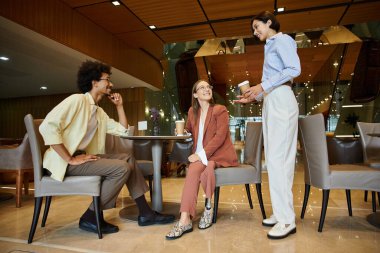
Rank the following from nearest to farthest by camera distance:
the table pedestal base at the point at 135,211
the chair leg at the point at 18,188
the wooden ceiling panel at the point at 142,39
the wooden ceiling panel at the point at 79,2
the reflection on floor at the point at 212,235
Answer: the reflection on floor at the point at 212,235, the table pedestal base at the point at 135,211, the chair leg at the point at 18,188, the wooden ceiling panel at the point at 79,2, the wooden ceiling panel at the point at 142,39

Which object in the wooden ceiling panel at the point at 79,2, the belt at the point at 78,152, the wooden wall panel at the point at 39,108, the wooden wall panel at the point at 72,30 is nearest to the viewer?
the belt at the point at 78,152

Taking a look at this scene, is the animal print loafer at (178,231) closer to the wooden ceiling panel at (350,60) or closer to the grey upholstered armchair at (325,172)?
the grey upholstered armchair at (325,172)

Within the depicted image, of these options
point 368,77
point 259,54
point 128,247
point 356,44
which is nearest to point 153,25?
point 259,54

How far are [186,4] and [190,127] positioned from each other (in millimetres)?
3243

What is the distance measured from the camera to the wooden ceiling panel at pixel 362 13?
5391 mm

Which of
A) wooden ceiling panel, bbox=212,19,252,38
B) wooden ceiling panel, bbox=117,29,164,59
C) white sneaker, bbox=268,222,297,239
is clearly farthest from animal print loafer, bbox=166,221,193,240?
wooden ceiling panel, bbox=117,29,164,59

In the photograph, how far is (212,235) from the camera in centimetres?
218

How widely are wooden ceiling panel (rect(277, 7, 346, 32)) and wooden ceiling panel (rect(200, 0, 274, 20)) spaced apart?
2.23 feet

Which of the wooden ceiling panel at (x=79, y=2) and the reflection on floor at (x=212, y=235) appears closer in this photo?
the reflection on floor at (x=212, y=235)

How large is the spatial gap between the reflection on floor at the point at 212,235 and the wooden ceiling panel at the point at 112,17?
12.5 feet

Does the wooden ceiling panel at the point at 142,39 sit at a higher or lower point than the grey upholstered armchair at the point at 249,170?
higher

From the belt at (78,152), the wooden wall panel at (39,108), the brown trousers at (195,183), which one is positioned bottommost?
the brown trousers at (195,183)

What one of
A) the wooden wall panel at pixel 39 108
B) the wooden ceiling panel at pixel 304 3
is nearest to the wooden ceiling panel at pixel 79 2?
the wooden ceiling panel at pixel 304 3

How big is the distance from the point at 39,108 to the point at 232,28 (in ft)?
28.2
